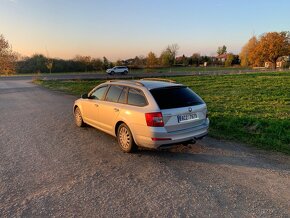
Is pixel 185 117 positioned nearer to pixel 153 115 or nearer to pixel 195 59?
pixel 153 115

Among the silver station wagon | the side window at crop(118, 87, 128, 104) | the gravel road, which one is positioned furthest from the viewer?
the side window at crop(118, 87, 128, 104)

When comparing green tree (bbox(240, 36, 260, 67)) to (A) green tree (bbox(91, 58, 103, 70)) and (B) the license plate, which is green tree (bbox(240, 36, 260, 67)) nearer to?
(A) green tree (bbox(91, 58, 103, 70))

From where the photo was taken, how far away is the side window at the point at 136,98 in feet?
17.5

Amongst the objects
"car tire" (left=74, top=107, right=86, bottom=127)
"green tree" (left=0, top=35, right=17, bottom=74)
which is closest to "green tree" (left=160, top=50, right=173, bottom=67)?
"green tree" (left=0, top=35, right=17, bottom=74)

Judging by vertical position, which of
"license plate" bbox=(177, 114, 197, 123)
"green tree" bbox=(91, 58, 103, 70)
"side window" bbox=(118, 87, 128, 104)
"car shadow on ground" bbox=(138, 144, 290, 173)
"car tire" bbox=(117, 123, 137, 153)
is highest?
"green tree" bbox=(91, 58, 103, 70)

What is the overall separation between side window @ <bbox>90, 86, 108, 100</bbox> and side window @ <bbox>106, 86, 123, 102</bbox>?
0.95 ft

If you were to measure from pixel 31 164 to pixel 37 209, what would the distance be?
5.88 ft

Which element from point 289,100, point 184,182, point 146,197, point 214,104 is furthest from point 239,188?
point 289,100

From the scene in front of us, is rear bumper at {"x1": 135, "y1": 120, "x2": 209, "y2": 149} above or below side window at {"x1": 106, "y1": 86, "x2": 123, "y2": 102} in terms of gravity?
below

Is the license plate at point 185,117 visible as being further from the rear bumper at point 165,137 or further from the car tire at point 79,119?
the car tire at point 79,119

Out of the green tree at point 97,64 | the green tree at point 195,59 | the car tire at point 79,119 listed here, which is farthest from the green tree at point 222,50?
the car tire at point 79,119

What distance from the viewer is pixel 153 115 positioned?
4.97m

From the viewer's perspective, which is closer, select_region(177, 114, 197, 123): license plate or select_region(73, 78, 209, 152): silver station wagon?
select_region(73, 78, 209, 152): silver station wagon

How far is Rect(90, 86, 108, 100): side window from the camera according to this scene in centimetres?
669
